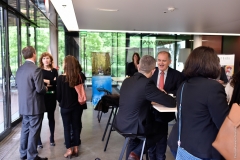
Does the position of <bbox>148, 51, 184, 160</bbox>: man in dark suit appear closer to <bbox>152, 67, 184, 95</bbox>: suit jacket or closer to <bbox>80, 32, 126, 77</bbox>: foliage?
<bbox>152, 67, 184, 95</bbox>: suit jacket

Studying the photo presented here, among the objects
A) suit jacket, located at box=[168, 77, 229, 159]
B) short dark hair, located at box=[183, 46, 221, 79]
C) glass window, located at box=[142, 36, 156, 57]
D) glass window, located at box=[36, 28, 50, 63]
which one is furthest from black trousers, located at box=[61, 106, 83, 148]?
glass window, located at box=[142, 36, 156, 57]

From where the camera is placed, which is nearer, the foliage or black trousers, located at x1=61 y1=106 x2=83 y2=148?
black trousers, located at x1=61 y1=106 x2=83 y2=148

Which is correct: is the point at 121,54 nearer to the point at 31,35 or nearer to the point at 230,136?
Result: the point at 31,35

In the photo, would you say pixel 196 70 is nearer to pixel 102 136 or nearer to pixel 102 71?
pixel 102 136

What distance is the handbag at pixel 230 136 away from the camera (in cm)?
127

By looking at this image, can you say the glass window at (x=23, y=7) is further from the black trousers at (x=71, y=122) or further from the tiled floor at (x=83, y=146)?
the black trousers at (x=71, y=122)

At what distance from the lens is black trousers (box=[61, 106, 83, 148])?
10.0 feet

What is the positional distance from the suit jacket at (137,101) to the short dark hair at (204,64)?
0.70m

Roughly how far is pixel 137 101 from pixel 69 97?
1.17 meters

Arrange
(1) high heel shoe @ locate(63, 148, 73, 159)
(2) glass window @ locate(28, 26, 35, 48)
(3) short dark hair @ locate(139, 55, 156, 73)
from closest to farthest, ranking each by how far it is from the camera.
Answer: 1. (3) short dark hair @ locate(139, 55, 156, 73)
2. (1) high heel shoe @ locate(63, 148, 73, 159)
3. (2) glass window @ locate(28, 26, 35, 48)

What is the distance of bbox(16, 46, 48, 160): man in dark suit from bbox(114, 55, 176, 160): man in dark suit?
115cm

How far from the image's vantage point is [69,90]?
9.95ft

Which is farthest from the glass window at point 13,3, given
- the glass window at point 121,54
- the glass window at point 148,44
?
the glass window at point 148,44

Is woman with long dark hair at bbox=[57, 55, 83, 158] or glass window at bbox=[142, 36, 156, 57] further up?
glass window at bbox=[142, 36, 156, 57]
